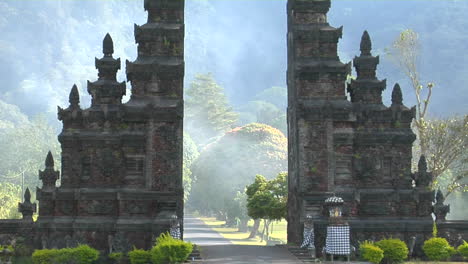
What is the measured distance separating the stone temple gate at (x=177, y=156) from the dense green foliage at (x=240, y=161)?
47.5 metres

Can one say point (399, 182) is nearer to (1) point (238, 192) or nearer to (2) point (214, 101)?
(1) point (238, 192)

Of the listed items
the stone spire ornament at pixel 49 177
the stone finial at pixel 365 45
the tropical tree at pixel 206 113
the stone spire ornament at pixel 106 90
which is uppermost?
the tropical tree at pixel 206 113

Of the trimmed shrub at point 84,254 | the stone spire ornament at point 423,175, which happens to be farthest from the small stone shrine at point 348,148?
the trimmed shrub at point 84,254

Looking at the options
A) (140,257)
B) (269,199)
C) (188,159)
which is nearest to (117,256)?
(140,257)

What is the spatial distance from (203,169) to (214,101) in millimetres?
70080

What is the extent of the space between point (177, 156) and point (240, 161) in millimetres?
50598

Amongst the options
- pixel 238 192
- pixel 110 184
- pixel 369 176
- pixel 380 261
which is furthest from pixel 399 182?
pixel 238 192

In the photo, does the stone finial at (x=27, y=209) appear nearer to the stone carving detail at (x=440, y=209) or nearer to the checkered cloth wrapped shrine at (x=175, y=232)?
the checkered cloth wrapped shrine at (x=175, y=232)

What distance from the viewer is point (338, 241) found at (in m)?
30.1

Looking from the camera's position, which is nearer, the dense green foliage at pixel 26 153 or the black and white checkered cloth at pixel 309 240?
the black and white checkered cloth at pixel 309 240

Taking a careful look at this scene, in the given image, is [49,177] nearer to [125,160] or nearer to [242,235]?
[125,160]

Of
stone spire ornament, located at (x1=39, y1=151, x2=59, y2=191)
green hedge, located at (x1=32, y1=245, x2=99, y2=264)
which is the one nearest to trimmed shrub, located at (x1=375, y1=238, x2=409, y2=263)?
green hedge, located at (x1=32, y1=245, x2=99, y2=264)

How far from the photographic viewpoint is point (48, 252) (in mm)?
34969

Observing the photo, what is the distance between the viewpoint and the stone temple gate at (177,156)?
38188 mm
